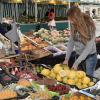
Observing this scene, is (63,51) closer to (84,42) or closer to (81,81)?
(84,42)

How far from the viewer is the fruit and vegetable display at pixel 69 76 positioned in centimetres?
347

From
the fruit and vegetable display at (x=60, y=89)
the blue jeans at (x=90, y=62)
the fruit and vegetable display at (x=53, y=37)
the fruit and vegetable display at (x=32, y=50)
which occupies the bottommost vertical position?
the fruit and vegetable display at (x=53, y=37)

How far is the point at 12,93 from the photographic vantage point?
9.80 feet

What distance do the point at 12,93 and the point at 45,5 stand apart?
39.3ft

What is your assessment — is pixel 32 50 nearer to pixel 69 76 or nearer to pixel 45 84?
pixel 69 76

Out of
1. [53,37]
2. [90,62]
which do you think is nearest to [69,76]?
[90,62]

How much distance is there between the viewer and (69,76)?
11.6 feet

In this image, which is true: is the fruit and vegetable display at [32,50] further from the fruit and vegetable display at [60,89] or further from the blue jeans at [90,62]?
the fruit and vegetable display at [60,89]

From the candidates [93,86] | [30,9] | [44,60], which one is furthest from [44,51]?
[30,9]

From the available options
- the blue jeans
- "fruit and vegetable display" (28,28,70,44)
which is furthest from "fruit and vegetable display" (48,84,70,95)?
"fruit and vegetable display" (28,28,70,44)

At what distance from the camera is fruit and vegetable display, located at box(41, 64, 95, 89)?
3.47m

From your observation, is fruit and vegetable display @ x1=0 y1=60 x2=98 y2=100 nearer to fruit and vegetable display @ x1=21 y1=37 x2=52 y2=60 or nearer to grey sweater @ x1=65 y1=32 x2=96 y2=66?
grey sweater @ x1=65 y1=32 x2=96 y2=66

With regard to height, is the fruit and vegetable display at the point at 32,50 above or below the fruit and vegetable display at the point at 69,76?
below

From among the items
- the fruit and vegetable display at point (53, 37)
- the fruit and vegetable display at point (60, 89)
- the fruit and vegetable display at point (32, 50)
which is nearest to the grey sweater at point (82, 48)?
the fruit and vegetable display at point (60, 89)
